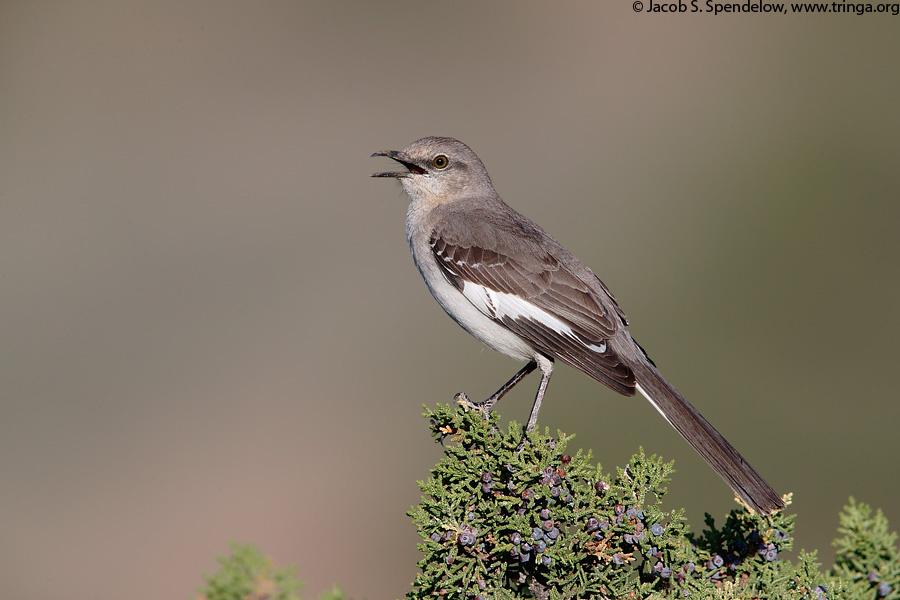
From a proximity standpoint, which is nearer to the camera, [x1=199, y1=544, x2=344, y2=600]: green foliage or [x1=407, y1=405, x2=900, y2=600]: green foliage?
[x1=199, y1=544, x2=344, y2=600]: green foliage

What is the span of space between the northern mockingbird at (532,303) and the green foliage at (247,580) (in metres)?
2.35

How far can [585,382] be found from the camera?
8.80 metres

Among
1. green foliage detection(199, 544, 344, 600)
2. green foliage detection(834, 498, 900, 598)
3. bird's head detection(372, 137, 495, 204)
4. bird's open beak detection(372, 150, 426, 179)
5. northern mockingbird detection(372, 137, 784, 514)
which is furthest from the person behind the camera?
bird's head detection(372, 137, 495, 204)

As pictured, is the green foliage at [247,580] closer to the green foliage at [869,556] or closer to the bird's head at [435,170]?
the green foliage at [869,556]

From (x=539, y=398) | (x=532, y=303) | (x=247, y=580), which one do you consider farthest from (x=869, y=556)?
(x=532, y=303)

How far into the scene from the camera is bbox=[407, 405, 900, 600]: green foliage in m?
2.89

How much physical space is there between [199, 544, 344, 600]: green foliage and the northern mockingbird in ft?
7.72

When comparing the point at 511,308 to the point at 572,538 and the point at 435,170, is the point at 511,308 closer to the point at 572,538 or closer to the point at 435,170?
the point at 435,170

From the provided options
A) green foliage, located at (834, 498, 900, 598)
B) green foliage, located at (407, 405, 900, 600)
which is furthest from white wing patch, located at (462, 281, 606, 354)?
green foliage, located at (834, 498, 900, 598)

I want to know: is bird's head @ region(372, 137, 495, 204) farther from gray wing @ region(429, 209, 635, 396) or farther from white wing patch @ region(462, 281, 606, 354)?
white wing patch @ region(462, 281, 606, 354)

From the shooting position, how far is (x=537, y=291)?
15.0 ft

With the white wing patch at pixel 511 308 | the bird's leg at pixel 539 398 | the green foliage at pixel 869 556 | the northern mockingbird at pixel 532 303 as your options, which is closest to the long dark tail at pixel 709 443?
the northern mockingbird at pixel 532 303

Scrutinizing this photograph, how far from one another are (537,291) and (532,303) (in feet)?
0.28

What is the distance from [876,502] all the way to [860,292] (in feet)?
9.82
